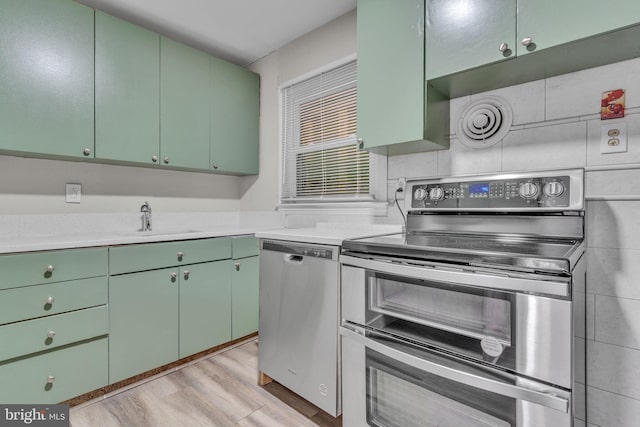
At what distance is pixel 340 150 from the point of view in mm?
2482

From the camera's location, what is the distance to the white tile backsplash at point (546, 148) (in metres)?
1.42

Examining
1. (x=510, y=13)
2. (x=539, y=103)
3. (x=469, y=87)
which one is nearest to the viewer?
(x=510, y=13)

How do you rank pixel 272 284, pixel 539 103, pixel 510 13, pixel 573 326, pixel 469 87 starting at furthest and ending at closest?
pixel 272 284
pixel 469 87
pixel 539 103
pixel 510 13
pixel 573 326

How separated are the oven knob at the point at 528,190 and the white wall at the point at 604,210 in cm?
25

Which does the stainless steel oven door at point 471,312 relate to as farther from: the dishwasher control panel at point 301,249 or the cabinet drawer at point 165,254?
the cabinet drawer at point 165,254

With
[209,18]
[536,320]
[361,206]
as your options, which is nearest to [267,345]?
[361,206]

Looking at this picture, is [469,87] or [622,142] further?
[469,87]

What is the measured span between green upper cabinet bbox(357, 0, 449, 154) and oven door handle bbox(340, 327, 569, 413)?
3.26ft

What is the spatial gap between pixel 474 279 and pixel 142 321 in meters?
1.86

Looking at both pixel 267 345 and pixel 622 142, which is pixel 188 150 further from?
pixel 622 142

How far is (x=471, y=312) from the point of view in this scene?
1074 mm

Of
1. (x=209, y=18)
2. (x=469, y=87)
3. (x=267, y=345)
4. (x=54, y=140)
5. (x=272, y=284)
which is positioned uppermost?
(x=209, y=18)

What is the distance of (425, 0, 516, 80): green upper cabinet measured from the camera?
4.36 ft

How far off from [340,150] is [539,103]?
130cm
